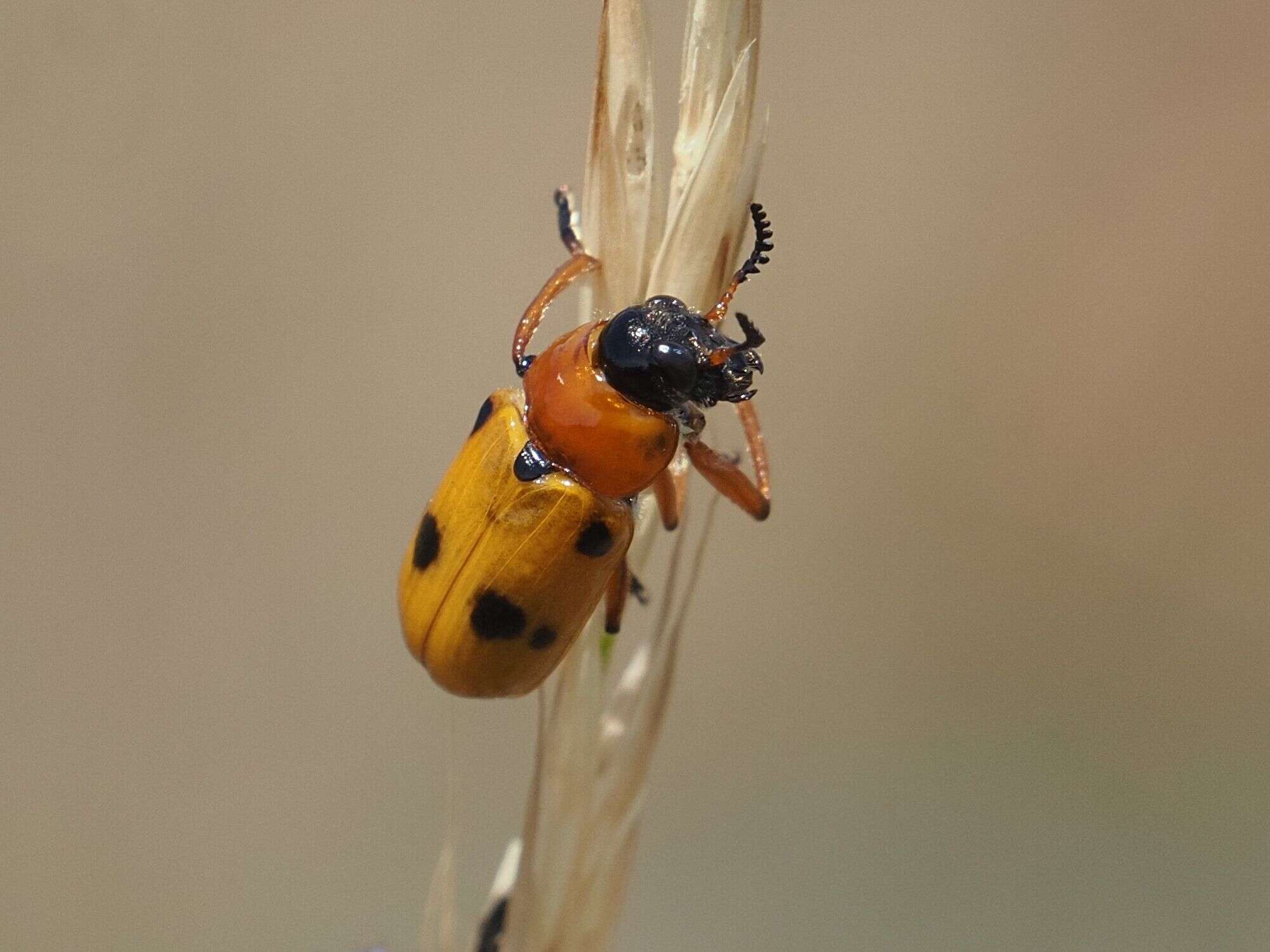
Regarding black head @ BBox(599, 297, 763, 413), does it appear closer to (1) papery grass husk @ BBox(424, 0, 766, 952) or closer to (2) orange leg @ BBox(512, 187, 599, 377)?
(2) orange leg @ BBox(512, 187, 599, 377)

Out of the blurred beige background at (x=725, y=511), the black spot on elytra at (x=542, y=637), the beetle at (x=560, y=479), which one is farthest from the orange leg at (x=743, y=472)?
the blurred beige background at (x=725, y=511)

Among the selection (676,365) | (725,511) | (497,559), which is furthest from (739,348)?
(725,511)

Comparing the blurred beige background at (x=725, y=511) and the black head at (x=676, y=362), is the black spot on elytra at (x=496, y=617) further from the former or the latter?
the blurred beige background at (x=725, y=511)

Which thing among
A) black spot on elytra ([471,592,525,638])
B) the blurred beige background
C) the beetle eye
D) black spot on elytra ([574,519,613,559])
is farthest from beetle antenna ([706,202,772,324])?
the blurred beige background

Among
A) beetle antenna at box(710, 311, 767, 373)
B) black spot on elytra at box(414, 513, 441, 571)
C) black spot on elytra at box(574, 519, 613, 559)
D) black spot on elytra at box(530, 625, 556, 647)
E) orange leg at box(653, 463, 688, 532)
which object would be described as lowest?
black spot on elytra at box(530, 625, 556, 647)

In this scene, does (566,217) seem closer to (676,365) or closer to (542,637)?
(676,365)

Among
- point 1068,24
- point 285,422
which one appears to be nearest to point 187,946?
point 285,422

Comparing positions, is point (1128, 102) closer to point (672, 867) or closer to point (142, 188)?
point (672, 867)
